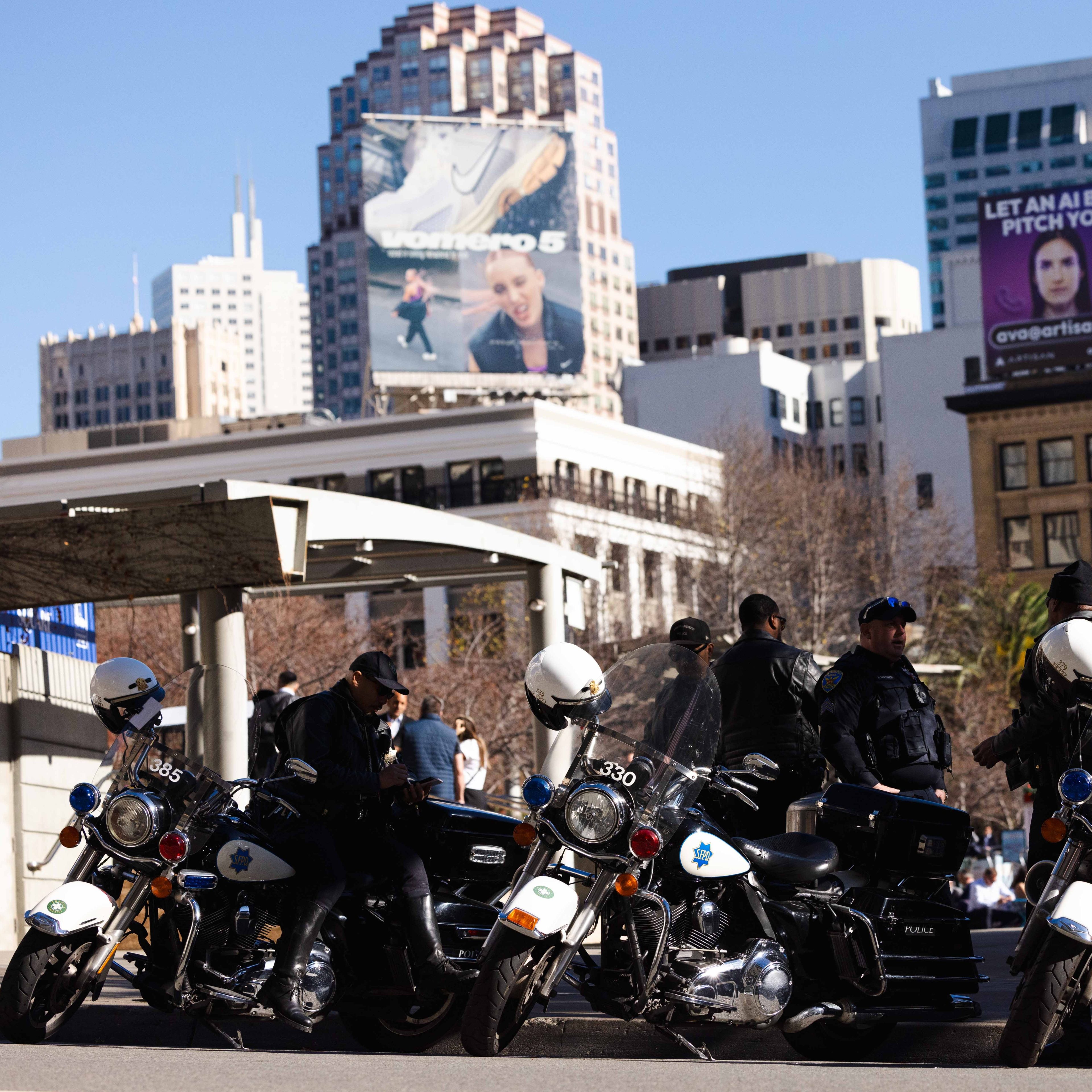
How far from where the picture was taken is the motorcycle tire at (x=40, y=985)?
852cm

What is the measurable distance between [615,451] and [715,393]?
24.1m

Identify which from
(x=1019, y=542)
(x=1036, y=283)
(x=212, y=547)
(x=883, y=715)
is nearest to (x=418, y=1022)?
(x=883, y=715)

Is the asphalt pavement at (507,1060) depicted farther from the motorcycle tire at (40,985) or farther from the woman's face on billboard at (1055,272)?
the woman's face on billboard at (1055,272)

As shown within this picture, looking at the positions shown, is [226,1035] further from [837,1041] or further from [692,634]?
[692,634]

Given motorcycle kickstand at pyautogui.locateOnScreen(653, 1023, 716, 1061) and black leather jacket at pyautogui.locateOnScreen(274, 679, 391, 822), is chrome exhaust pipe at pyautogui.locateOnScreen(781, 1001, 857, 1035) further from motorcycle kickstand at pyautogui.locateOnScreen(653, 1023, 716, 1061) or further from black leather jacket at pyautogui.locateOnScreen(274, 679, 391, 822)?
black leather jacket at pyautogui.locateOnScreen(274, 679, 391, 822)

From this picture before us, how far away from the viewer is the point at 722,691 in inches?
392

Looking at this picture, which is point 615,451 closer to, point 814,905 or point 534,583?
point 534,583

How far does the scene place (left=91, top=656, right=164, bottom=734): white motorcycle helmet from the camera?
919 cm

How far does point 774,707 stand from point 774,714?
33 millimetres

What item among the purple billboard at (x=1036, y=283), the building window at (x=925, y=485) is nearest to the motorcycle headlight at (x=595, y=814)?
the purple billboard at (x=1036, y=283)

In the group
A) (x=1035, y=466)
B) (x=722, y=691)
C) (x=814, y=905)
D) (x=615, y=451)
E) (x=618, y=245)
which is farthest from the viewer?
(x=618, y=245)

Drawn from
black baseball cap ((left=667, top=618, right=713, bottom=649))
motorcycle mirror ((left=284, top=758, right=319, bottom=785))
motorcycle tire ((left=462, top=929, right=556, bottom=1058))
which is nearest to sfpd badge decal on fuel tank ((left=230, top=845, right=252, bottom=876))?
motorcycle mirror ((left=284, top=758, right=319, bottom=785))

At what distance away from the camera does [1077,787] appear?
769 cm

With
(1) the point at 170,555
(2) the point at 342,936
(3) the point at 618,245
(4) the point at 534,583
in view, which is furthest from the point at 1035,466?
(3) the point at 618,245
